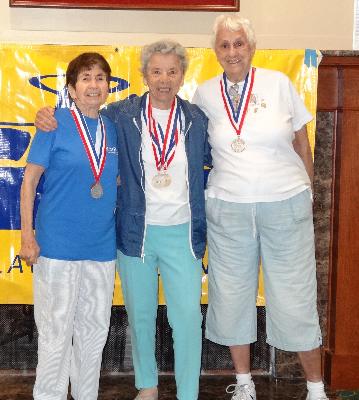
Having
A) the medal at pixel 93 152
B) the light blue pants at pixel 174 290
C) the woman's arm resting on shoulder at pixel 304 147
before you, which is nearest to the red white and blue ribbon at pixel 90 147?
the medal at pixel 93 152

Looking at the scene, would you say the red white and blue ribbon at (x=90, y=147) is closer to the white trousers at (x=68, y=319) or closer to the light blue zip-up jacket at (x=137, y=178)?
the light blue zip-up jacket at (x=137, y=178)

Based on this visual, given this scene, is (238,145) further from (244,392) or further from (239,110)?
(244,392)

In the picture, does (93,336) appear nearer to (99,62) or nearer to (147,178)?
(147,178)

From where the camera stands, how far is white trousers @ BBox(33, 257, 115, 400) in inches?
87.3

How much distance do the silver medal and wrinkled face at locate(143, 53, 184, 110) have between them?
303 mm

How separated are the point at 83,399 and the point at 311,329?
1.01 m

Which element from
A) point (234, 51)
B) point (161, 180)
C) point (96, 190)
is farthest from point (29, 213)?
point (234, 51)

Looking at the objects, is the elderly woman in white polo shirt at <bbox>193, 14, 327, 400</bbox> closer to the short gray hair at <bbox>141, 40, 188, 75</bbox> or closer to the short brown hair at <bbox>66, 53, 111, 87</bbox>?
the short gray hair at <bbox>141, 40, 188, 75</bbox>

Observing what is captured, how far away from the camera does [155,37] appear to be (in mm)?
3229

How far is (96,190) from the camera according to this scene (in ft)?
7.29

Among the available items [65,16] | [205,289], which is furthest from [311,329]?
[65,16]

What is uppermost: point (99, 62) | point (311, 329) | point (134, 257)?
point (99, 62)

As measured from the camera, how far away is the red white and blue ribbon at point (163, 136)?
7.77ft

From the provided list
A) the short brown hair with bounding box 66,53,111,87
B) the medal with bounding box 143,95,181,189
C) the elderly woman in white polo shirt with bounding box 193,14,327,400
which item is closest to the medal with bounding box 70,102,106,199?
the short brown hair with bounding box 66,53,111,87
